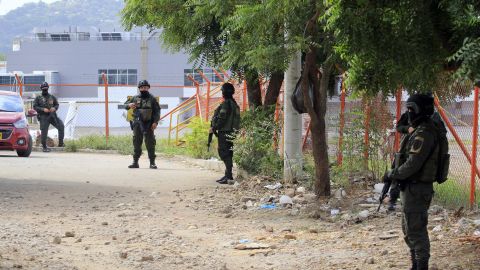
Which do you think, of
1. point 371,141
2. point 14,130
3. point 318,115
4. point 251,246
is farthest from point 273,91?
point 14,130

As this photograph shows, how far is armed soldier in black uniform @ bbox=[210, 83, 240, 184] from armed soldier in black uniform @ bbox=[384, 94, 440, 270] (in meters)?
7.21

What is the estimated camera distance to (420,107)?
6.96m

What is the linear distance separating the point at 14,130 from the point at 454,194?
12135 mm

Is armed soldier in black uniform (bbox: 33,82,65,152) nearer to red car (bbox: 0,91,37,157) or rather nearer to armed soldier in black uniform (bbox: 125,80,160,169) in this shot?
red car (bbox: 0,91,37,157)

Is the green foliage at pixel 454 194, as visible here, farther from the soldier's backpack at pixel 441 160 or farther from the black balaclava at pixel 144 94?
the black balaclava at pixel 144 94

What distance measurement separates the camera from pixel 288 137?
13.0 metres

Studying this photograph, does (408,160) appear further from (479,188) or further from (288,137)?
(288,137)

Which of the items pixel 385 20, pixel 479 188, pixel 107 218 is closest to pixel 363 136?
pixel 479 188

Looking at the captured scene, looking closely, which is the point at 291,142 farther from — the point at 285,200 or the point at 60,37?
the point at 60,37

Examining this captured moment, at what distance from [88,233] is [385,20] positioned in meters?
4.95

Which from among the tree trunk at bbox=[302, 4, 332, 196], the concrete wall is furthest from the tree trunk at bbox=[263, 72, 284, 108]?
the concrete wall

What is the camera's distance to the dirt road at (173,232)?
798cm

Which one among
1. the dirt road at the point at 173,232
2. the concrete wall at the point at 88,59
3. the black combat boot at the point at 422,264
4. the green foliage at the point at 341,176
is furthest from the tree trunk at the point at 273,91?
the concrete wall at the point at 88,59

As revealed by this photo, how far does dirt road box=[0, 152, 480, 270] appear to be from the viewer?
7.98m
